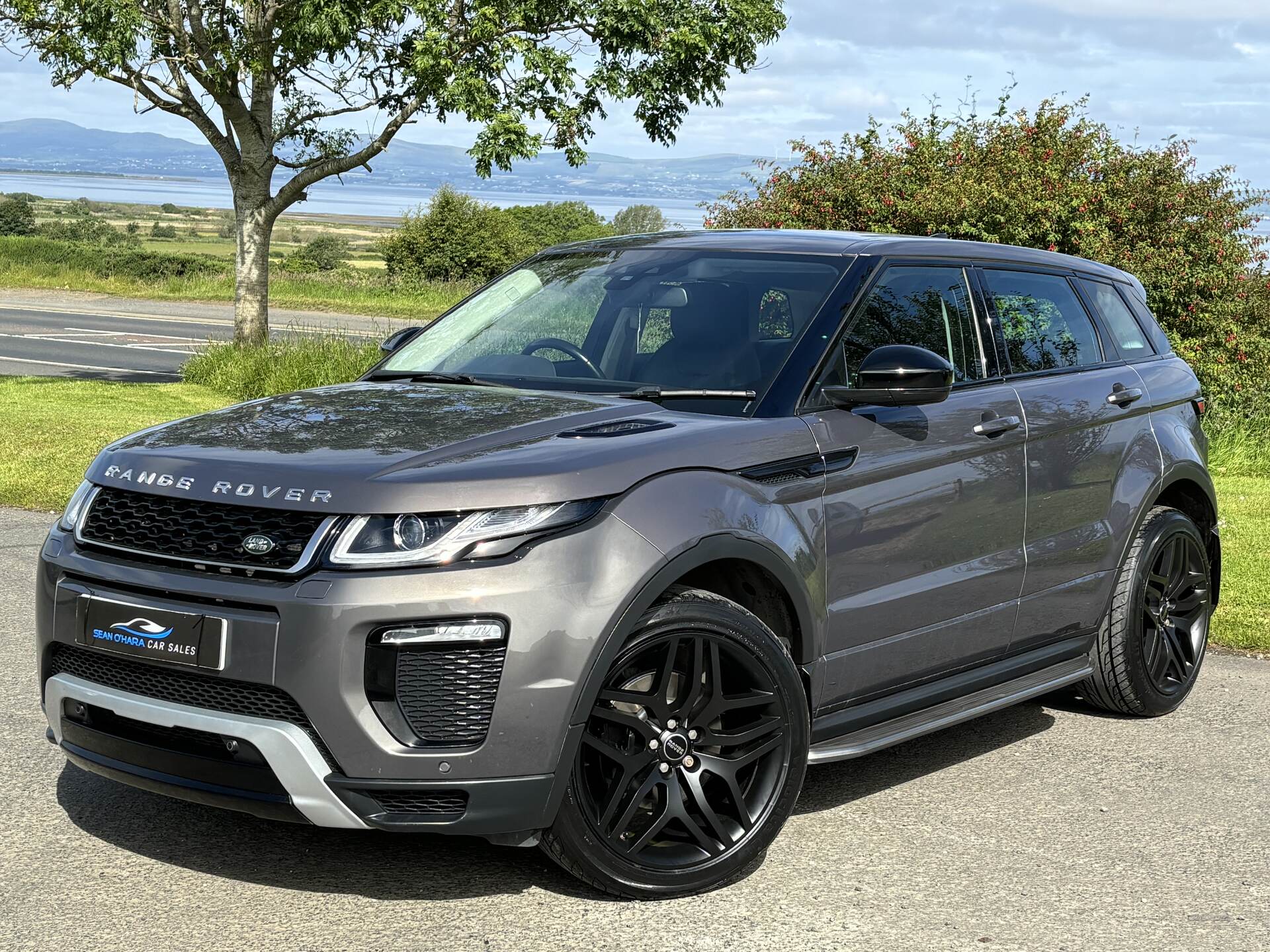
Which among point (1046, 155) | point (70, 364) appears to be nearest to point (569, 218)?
point (70, 364)

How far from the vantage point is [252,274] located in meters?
18.5

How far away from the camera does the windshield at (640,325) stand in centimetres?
477

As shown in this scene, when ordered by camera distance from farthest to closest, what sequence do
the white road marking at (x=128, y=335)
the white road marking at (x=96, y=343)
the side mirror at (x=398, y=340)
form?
1. the white road marking at (x=128, y=335)
2. the white road marking at (x=96, y=343)
3. the side mirror at (x=398, y=340)

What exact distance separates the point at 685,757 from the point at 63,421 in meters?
11.7

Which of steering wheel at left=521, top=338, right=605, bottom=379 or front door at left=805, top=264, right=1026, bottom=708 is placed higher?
steering wheel at left=521, top=338, right=605, bottom=379

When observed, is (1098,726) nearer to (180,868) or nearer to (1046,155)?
(180,868)

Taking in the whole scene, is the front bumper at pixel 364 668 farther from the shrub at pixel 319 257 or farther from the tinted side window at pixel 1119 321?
the shrub at pixel 319 257

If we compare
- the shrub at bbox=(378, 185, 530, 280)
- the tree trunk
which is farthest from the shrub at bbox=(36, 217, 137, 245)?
the tree trunk

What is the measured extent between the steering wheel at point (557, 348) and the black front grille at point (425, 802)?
1.79 meters

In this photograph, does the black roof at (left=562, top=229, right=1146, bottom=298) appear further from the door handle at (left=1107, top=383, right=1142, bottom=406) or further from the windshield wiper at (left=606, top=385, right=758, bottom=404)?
the windshield wiper at (left=606, top=385, right=758, bottom=404)

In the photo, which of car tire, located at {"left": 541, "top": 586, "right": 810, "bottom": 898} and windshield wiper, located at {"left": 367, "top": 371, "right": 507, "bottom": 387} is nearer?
car tire, located at {"left": 541, "top": 586, "right": 810, "bottom": 898}

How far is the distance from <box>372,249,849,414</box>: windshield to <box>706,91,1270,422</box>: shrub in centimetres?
1127

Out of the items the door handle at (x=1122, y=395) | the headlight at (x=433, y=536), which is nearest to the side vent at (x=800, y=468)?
the headlight at (x=433, y=536)

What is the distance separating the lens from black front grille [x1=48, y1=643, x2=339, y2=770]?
3.62 meters
